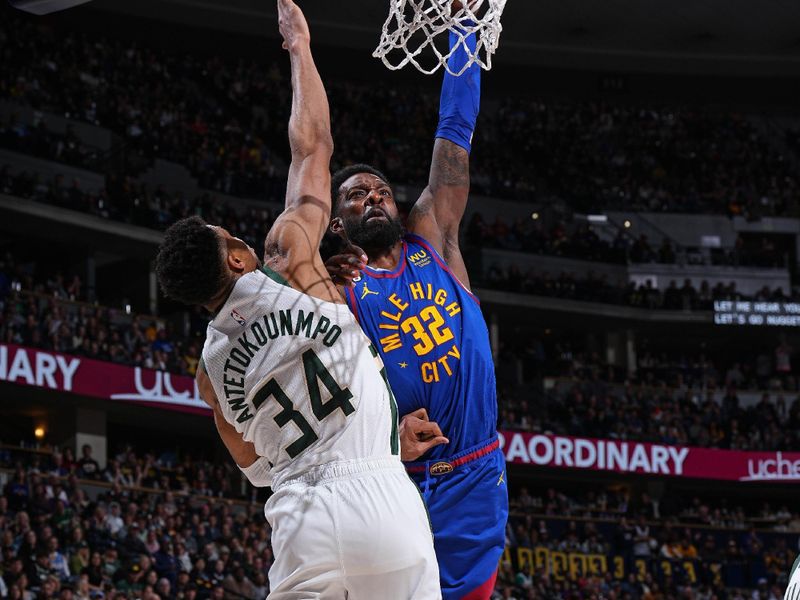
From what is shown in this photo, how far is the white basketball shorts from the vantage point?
382 centimetres

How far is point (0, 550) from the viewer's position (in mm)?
14523

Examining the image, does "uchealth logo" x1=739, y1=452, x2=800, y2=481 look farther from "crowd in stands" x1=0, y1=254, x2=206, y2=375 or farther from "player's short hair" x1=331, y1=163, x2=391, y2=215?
"player's short hair" x1=331, y1=163, x2=391, y2=215

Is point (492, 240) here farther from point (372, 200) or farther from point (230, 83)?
point (372, 200)

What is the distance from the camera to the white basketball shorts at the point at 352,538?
12.5ft

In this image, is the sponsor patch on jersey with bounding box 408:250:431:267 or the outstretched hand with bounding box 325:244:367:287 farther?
the sponsor patch on jersey with bounding box 408:250:431:267

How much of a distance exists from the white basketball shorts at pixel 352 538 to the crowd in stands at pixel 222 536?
1039 cm

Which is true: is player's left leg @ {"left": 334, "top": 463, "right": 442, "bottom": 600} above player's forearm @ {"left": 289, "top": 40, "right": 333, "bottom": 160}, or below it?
below

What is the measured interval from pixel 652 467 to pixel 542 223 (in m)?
8.23

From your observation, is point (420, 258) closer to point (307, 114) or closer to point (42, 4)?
point (307, 114)

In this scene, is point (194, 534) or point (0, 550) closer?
point (0, 550)

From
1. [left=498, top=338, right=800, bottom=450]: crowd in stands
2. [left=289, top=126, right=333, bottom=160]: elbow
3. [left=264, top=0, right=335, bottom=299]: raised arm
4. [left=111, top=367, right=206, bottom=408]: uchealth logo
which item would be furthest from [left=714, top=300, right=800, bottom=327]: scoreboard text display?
[left=289, top=126, right=333, bottom=160]: elbow

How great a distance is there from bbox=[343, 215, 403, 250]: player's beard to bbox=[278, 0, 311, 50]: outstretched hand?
2.85 feet

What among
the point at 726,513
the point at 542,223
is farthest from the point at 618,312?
the point at 726,513

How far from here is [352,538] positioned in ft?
12.6
